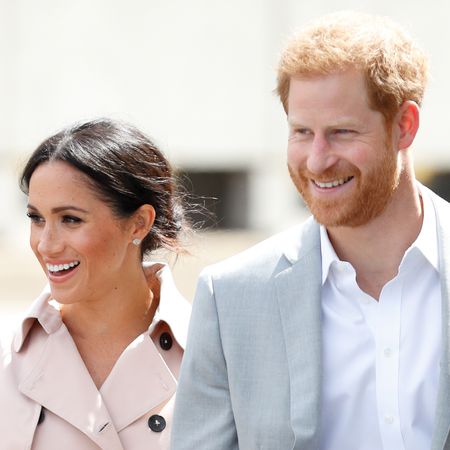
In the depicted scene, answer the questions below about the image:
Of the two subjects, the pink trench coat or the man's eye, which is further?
the man's eye

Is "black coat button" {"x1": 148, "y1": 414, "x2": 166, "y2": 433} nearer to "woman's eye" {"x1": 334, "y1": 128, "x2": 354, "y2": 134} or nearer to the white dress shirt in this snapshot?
the white dress shirt

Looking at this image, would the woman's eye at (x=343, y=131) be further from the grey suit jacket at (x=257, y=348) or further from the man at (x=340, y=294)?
the grey suit jacket at (x=257, y=348)

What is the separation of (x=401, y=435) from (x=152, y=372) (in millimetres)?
1187

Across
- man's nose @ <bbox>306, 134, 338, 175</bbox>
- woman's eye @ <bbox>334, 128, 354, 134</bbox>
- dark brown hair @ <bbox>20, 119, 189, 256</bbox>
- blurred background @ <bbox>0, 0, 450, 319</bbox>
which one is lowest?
blurred background @ <bbox>0, 0, 450, 319</bbox>

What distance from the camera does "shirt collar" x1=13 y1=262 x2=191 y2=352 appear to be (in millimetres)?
3617

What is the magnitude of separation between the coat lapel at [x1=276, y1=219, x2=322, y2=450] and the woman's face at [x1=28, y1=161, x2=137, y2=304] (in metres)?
0.88

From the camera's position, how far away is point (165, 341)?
3.67m

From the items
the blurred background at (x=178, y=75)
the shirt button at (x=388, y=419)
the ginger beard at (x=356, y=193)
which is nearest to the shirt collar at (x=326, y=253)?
the ginger beard at (x=356, y=193)

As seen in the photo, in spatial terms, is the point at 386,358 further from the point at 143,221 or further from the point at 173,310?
the point at 143,221

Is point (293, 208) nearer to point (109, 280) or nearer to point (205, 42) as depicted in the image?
point (205, 42)

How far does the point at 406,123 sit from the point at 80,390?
1.43 m

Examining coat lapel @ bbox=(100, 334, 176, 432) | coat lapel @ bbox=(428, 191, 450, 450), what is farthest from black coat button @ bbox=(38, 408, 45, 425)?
coat lapel @ bbox=(428, 191, 450, 450)

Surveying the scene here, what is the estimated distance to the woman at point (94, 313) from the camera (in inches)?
137

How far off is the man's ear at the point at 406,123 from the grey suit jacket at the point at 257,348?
217mm
